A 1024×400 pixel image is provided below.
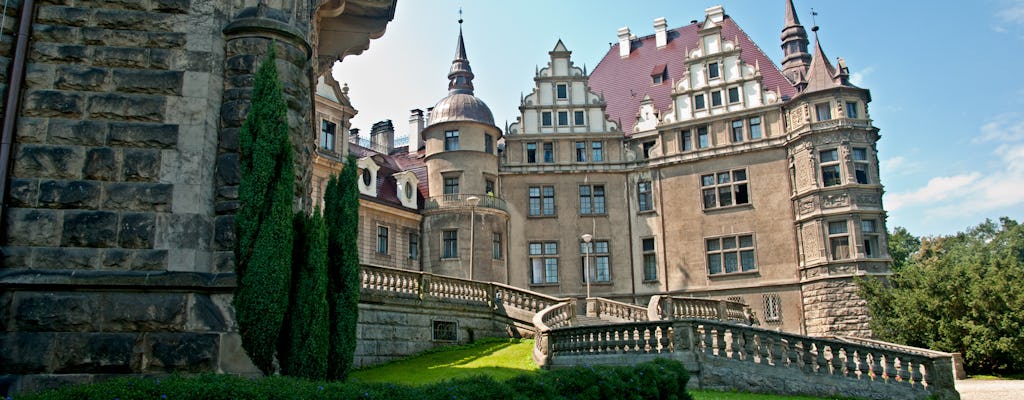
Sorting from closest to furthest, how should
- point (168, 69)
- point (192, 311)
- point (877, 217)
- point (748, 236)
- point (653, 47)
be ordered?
point (192, 311)
point (168, 69)
point (877, 217)
point (748, 236)
point (653, 47)

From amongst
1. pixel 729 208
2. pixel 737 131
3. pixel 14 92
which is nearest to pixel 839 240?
pixel 729 208

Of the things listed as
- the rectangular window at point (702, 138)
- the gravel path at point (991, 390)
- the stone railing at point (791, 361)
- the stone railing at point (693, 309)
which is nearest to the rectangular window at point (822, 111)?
the rectangular window at point (702, 138)

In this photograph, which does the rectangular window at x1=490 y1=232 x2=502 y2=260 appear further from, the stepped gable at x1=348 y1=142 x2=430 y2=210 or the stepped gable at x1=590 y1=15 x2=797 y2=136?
the stepped gable at x1=590 y1=15 x2=797 y2=136

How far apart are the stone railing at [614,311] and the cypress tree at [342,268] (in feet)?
49.3

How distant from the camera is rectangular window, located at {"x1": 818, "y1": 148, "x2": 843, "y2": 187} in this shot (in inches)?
1355

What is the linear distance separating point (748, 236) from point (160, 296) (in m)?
31.0

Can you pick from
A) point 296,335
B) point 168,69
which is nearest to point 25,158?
point 168,69

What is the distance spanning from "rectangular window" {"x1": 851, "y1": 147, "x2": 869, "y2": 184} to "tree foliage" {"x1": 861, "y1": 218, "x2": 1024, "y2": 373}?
5985 millimetres

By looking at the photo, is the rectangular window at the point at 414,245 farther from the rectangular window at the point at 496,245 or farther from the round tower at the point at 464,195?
the rectangular window at the point at 496,245

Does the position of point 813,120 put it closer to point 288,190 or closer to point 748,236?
point 748,236

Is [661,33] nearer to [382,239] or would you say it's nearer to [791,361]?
[382,239]

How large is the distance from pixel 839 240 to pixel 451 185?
18.2 meters

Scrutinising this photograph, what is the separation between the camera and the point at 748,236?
36.6 m

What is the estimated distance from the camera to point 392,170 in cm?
3938
